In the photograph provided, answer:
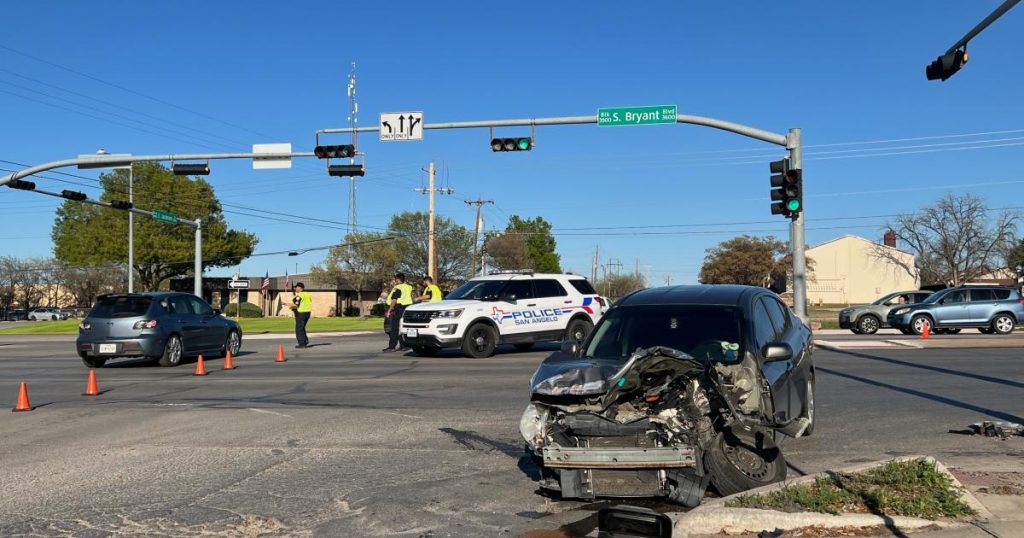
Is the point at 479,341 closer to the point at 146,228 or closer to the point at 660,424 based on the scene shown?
the point at 660,424

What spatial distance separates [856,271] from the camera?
261ft

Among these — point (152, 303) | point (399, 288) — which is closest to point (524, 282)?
point (399, 288)

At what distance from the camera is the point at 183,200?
6512cm

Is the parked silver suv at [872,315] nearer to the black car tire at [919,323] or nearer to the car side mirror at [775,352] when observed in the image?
the black car tire at [919,323]

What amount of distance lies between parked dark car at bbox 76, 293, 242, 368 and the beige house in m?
68.8

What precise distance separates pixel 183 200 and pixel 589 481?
65.5m

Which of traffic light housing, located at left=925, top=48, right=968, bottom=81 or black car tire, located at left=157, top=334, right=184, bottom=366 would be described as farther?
black car tire, located at left=157, top=334, right=184, bottom=366

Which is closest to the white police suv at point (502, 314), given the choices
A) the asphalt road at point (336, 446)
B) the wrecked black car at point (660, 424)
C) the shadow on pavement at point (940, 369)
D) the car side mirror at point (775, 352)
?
the asphalt road at point (336, 446)

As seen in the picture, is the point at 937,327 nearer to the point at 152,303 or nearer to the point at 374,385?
the point at 374,385

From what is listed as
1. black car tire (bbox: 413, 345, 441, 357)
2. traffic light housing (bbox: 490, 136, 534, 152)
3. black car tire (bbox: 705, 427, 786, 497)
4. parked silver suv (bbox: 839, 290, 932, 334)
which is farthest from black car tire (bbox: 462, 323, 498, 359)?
parked silver suv (bbox: 839, 290, 932, 334)

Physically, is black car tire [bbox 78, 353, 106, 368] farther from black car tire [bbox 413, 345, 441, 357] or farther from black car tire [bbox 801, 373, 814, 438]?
black car tire [bbox 801, 373, 814, 438]

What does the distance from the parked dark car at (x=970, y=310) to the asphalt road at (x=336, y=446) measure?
11581mm

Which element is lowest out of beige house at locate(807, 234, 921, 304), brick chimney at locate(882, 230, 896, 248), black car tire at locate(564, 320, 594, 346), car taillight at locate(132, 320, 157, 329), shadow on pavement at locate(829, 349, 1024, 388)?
shadow on pavement at locate(829, 349, 1024, 388)

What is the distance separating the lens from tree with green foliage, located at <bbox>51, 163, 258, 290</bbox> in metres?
63.2
